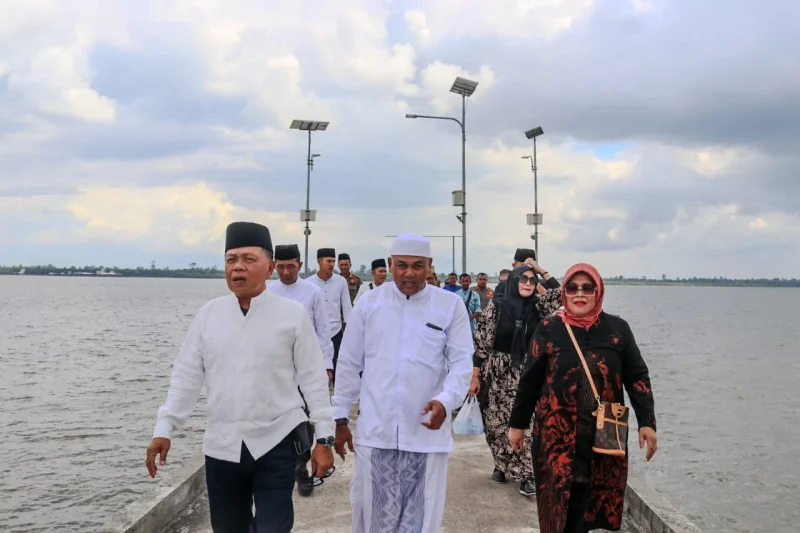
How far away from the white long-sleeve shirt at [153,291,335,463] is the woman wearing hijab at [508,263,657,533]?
1309 millimetres

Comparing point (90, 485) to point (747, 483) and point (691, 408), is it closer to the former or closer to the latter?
point (747, 483)

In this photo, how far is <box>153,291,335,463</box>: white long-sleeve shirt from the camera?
350 cm

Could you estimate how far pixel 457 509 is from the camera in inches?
241

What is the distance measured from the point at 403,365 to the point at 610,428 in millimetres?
1204

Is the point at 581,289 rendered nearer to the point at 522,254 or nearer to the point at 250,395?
the point at 250,395

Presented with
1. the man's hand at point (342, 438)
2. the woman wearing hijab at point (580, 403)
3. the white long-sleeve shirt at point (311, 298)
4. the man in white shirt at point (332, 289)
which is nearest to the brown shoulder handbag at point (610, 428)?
the woman wearing hijab at point (580, 403)

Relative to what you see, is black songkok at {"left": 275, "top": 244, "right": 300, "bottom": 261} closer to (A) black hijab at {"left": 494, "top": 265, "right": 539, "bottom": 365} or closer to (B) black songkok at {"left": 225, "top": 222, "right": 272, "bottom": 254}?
(A) black hijab at {"left": 494, "top": 265, "right": 539, "bottom": 365}

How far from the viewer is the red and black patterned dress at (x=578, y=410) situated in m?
3.96

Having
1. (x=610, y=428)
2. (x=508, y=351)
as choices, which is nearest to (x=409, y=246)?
(x=610, y=428)

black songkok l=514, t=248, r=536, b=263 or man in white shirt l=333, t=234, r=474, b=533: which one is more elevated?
black songkok l=514, t=248, r=536, b=263

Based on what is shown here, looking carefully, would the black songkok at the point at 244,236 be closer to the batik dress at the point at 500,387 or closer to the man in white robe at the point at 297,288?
the man in white robe at the point at 297,288

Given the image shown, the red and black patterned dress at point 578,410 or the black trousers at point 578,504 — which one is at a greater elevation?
the red and black patterned dress at point 578,410

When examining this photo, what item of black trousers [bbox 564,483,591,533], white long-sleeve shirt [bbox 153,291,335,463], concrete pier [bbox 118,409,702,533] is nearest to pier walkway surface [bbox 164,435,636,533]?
concrete pier [bbox 118,409,702,533]

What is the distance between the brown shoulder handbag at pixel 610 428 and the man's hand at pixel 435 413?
2.83 ft
